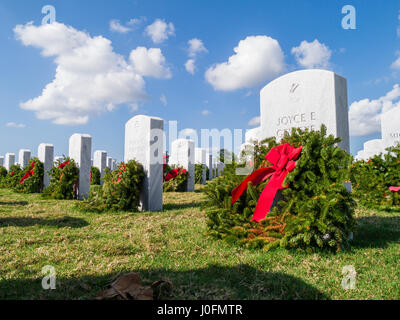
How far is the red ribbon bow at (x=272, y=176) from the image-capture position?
3.14 metres

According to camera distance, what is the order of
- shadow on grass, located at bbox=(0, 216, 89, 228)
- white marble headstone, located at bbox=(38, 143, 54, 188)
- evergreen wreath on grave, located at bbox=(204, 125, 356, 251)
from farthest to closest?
white marble headstone, located at bbox=(38, 143, 54, 188), shadow on grass, located at bbox=(0, 216, 89, 228), evergreen wreath on grave, located at bbox=(204, 125, 356, 251)

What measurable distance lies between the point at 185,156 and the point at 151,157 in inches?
231

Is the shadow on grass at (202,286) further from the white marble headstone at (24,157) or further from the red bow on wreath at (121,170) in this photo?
the white marble headstone at (24,157)

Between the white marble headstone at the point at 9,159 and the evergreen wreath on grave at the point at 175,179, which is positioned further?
the white marble headstone at the point at 9,159

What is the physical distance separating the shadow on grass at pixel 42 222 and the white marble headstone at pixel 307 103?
3.59m

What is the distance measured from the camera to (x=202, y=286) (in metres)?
2.04

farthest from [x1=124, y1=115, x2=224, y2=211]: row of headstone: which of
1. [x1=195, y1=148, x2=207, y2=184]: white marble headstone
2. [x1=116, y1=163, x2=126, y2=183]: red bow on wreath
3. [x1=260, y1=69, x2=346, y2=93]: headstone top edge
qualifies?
[x1=195, y1=148, x2=207, y2=184]: white marble headstone

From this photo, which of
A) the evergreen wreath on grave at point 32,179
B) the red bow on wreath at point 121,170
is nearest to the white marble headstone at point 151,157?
the red bow on wreath at point 121,170

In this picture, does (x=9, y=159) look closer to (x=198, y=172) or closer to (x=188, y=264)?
(x=198, y=172)

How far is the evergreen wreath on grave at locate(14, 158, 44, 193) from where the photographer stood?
10.9 meters

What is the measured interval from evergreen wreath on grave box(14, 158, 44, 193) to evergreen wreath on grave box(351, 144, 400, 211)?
11.2m

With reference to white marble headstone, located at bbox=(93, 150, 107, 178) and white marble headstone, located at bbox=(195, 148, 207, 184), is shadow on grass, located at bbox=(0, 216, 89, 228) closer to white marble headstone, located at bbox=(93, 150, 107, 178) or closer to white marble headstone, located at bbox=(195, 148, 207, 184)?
white marble headstone, located at bbox=(93, 150, 107, 178)
